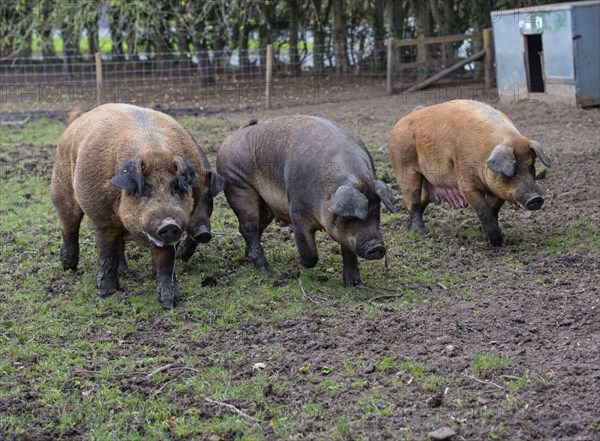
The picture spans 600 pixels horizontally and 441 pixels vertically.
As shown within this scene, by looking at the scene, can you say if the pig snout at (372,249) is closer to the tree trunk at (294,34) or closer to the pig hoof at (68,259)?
the pig hoof at (68,259)

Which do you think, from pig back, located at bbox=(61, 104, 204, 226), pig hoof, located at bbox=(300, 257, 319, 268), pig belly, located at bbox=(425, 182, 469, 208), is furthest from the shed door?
pig back, located at bbox=(61, 104, 204, 226)

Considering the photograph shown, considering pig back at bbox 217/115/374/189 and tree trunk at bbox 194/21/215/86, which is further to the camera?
tree trunk at bbox 194/21/215/86

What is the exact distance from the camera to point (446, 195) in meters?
8.33

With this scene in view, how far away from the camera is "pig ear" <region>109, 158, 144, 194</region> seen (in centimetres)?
577

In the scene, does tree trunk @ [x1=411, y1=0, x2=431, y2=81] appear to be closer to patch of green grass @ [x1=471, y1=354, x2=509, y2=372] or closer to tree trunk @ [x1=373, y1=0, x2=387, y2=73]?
tree trunk @ [x1=373, y1=0, x2=387, y2=73]

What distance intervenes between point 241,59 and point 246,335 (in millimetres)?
15354

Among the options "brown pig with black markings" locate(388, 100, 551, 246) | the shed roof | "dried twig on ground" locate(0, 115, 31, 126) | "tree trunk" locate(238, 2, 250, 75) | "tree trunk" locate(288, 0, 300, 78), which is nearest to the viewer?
"brown pig with black markings" locate(388, 100, 551, 246)

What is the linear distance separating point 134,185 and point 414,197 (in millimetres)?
3149

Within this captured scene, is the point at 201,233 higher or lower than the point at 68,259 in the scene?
higher

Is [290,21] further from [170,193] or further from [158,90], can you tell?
[170,193]

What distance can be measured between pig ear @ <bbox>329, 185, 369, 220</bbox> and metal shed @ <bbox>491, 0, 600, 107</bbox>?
9004mm

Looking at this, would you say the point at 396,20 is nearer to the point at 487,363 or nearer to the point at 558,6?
the point at 558,6

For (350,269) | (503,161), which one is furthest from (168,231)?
(503,161)

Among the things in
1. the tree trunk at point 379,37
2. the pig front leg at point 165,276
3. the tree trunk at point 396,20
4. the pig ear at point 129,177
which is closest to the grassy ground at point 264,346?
the pig front leg at point 165,276
